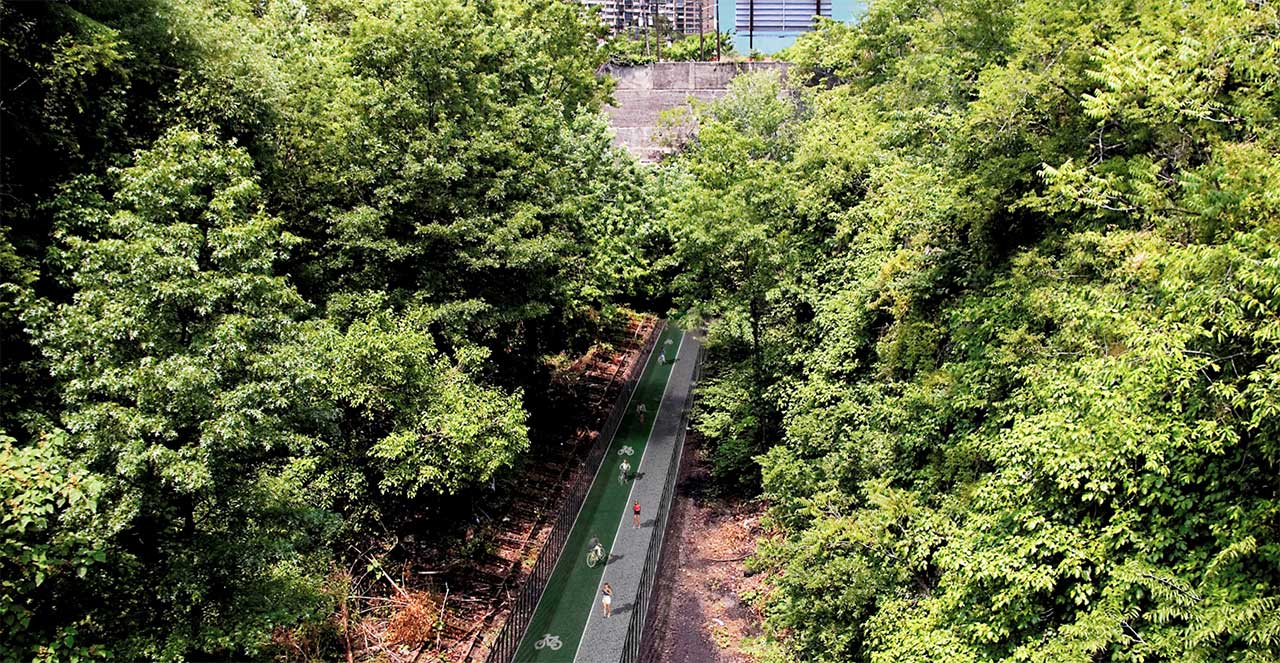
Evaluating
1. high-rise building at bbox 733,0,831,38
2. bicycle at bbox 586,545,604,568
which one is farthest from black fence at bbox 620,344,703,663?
high-rise building at bbox 733,0,831,38

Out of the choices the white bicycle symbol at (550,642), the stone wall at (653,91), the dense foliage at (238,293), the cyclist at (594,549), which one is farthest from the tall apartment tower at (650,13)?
the white bicycle symbol at (550,642)

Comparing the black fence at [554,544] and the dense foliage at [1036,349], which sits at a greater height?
the dense foliage at [1036,349]

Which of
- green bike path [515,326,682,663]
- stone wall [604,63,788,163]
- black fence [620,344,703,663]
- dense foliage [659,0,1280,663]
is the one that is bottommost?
green bike path [515,326,682,663]

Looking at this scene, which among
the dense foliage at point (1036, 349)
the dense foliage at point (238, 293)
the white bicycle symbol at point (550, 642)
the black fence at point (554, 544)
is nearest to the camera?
the dense foliage at point (1036, 349)

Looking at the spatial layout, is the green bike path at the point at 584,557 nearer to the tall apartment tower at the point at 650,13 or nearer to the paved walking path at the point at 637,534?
the paved walking path at the point at 637,534

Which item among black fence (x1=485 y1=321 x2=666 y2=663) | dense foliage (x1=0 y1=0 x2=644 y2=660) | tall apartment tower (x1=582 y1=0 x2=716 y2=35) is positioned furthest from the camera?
tall apartment tower (x1=582 y1=0 x2=716 y2=35)

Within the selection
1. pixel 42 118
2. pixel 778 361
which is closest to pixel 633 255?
pixel 778 361

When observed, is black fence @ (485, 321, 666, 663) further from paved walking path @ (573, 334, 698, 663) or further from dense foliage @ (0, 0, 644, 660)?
dense foliage @ (0, 0, 644, 660)
